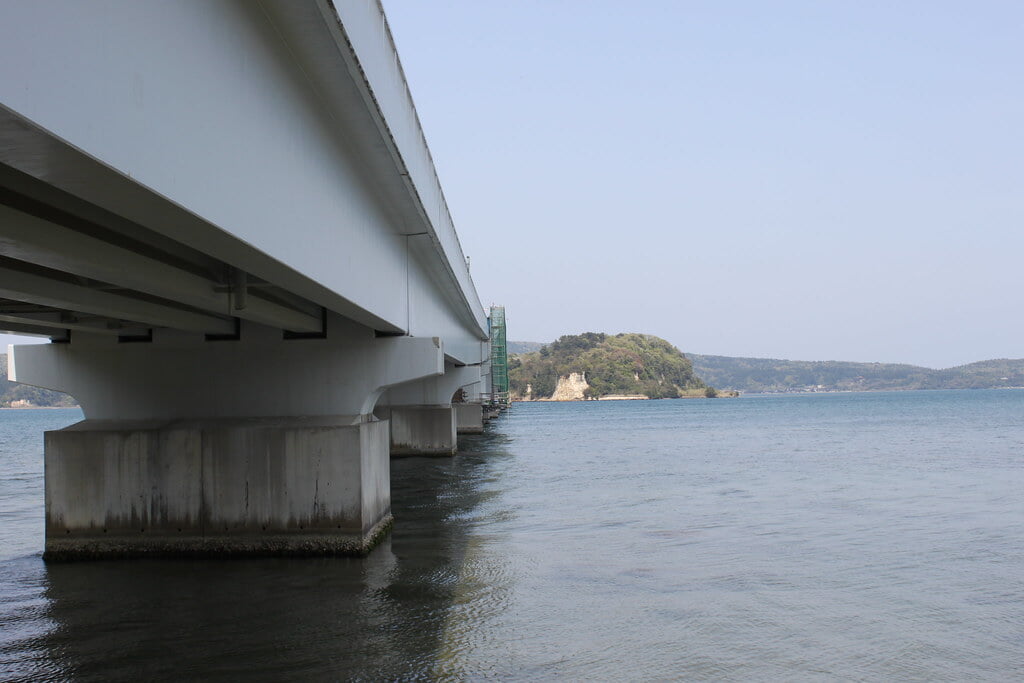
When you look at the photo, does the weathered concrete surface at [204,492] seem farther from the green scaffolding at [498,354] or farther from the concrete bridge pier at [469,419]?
the green scaffolding at [498,354]

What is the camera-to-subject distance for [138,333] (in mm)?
17031

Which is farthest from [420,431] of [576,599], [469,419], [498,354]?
[498,354]

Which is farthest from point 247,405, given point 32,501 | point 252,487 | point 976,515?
point 976,515

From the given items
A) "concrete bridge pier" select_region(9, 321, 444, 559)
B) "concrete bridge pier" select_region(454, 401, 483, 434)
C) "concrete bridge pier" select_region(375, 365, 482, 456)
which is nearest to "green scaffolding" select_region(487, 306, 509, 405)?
"concrete bridge pier" select_region(454, 401, 483, 434)

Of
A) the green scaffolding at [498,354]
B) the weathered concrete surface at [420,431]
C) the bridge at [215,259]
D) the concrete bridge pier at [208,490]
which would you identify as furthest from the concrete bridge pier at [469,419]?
the concrete bridge pier at [208,490]

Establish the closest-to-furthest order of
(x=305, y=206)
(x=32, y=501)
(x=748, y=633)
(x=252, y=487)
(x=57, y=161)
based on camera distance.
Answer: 1. (x=57, y=161)
2. (x=305, y=206)
3. (x=748, y=633)
4. (x=252, y=487)
5. (x=32, y=501)

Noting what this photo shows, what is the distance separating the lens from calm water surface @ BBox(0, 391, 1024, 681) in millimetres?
9789

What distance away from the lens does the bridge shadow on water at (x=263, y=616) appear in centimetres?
977

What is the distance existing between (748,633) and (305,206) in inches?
292

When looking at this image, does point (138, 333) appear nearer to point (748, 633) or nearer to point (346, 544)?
point (346, 544)

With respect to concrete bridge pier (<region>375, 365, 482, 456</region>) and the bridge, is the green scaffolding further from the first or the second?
the bridge

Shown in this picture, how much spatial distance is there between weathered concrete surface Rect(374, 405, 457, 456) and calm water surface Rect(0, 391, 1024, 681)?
1647cm

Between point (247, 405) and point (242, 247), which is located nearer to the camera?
point (242, 247)

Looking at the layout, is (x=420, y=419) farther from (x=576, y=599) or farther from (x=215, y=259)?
(x=215, y=259)
